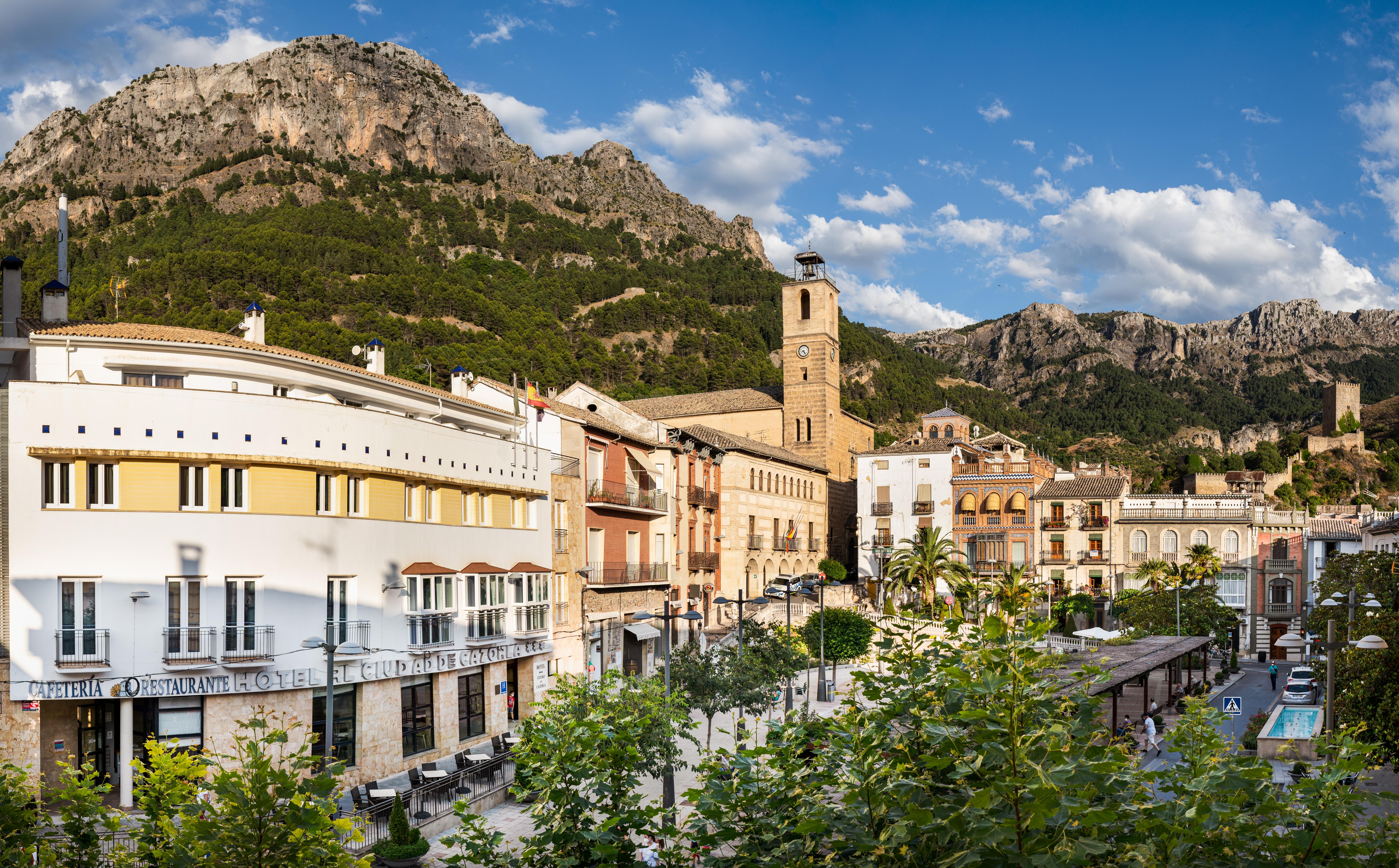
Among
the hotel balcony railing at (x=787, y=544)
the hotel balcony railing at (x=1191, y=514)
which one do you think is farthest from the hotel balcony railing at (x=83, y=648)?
the hotel balcony railing at (x=1191, y=514)

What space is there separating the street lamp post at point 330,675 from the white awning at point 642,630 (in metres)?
18.2

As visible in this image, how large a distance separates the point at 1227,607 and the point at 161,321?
7582cm

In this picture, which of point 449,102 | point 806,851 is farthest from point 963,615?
point 449,102

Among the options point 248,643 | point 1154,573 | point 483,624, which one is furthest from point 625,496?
point 1154,573


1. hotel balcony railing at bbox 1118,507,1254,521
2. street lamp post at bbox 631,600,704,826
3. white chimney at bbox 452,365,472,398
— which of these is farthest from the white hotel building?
hotel balcony railing at bbox 1118,507,1254,521

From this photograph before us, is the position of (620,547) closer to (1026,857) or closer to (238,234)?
(1026,857)

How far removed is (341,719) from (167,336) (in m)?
11.7

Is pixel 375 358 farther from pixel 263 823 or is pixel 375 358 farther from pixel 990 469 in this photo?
pixel 990 469

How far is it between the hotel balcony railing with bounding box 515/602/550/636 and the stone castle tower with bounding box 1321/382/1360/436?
133736 mm

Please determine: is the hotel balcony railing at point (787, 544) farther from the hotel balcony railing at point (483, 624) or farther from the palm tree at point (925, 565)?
the hotel balcony railing at point (483, 624)

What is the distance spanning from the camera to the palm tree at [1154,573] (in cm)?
6600

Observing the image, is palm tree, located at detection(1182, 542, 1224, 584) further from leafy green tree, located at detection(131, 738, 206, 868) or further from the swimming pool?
leafy green tree, located at detection(131, 738, 206, 868)

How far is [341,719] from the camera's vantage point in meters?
27.8

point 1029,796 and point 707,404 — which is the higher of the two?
point 707,404
